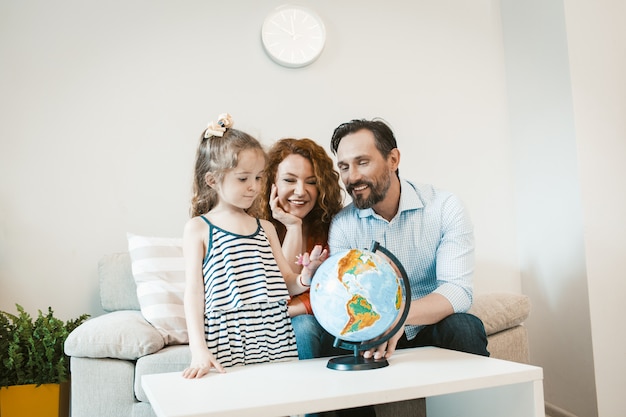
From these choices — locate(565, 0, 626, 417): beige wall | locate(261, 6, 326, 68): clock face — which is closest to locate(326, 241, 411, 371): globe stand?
locate(565, 0, 626, 417): beige wall

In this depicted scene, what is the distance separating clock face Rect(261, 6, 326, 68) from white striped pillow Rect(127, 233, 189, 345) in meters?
1.12

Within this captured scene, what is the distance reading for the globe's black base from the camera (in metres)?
1.36

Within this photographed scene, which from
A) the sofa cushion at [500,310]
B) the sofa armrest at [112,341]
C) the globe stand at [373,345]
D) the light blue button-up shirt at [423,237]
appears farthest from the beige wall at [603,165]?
the sofa armrest at [112,341]

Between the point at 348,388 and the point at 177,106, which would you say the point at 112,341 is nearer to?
the point at 348,388

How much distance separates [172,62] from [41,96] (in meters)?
0.61

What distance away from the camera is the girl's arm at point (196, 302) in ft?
4.56

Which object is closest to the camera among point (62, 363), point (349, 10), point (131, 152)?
point (62, 363)

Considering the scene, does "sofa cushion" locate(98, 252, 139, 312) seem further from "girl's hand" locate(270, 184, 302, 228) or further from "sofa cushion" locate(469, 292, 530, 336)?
"sofa cushion" locate(469, 292, 530, 336)

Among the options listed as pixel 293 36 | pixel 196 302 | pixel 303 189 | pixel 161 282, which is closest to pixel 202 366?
pixel 196 302

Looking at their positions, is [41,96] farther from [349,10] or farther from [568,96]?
[568,96]

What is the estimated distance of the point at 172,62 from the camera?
9.30 ft

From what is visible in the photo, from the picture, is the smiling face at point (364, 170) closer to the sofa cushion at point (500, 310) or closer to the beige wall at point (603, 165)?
the sofa cushion at point (500, 310)

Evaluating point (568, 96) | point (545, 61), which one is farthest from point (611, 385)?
point (545, 61)

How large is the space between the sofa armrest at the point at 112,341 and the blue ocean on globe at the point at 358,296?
862mm
